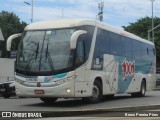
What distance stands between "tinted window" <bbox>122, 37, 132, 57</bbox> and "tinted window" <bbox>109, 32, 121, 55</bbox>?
700 mm

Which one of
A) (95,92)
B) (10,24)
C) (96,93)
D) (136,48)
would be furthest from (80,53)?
(10,24)

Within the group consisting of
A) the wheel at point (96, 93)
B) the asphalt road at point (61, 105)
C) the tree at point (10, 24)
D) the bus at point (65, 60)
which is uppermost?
the tree at point (10, 24)

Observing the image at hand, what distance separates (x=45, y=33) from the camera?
18344 millimetres

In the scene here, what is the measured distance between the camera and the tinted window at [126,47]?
75.7 ft

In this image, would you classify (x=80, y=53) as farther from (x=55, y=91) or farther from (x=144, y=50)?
(x=144, y=50)

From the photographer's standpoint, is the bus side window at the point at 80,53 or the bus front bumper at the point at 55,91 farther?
the bus side window at the point at 80,53

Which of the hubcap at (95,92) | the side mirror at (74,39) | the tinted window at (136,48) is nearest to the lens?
the side mirror at (74,39)

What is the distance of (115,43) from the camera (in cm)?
2186

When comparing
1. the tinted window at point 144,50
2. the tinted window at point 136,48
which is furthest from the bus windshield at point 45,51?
the tinted window at point 144,50

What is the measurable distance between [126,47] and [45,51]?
673 centimetres

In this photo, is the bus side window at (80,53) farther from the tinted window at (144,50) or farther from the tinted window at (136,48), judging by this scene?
the tinted window at (144,50)

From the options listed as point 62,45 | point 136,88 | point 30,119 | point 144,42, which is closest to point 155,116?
point 30,119

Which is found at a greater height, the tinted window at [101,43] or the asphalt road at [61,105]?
the tinted window at [101,43]

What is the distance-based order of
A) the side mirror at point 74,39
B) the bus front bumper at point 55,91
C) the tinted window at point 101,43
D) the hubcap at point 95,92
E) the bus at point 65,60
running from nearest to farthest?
the side mirror at point 74,39
the bus front bumper at point 55,91
the bus at point 65,60
the hubcap at point 95,92
the tinted window at point 101,43
